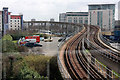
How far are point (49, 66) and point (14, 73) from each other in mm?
710

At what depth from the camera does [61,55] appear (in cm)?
401

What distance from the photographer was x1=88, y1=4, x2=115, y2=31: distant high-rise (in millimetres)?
14387

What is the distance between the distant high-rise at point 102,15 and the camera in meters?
14.4

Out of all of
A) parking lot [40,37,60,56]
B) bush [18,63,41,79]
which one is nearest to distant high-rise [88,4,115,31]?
parking lot [40,37,60,56]

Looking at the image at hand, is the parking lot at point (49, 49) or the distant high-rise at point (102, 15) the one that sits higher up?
the distant high-rise at point (102, 15)

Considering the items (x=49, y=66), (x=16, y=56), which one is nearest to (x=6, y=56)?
(x=16, y=56)

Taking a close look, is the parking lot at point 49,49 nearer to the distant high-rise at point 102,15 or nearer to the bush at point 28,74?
the bush at point 28,74

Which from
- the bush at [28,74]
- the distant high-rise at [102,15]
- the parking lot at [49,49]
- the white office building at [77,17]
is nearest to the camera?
the bush at [28,74]

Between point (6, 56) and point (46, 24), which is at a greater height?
point (46, 24)

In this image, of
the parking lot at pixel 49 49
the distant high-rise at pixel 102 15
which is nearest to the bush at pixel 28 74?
the parking lot at pixel 49 49

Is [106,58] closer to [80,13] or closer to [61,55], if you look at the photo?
[61,55]

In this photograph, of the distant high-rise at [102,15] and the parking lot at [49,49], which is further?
the distant high-rise at [102,15]

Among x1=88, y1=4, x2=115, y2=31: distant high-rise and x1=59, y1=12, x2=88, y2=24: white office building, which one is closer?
x1=88, y1=4, x2=115, y2=31: distant high-rise

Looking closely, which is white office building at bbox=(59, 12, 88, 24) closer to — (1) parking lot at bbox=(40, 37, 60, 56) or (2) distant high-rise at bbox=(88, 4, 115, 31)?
(2) distant high-rise at bbox=(88, 4, 115, 31)
